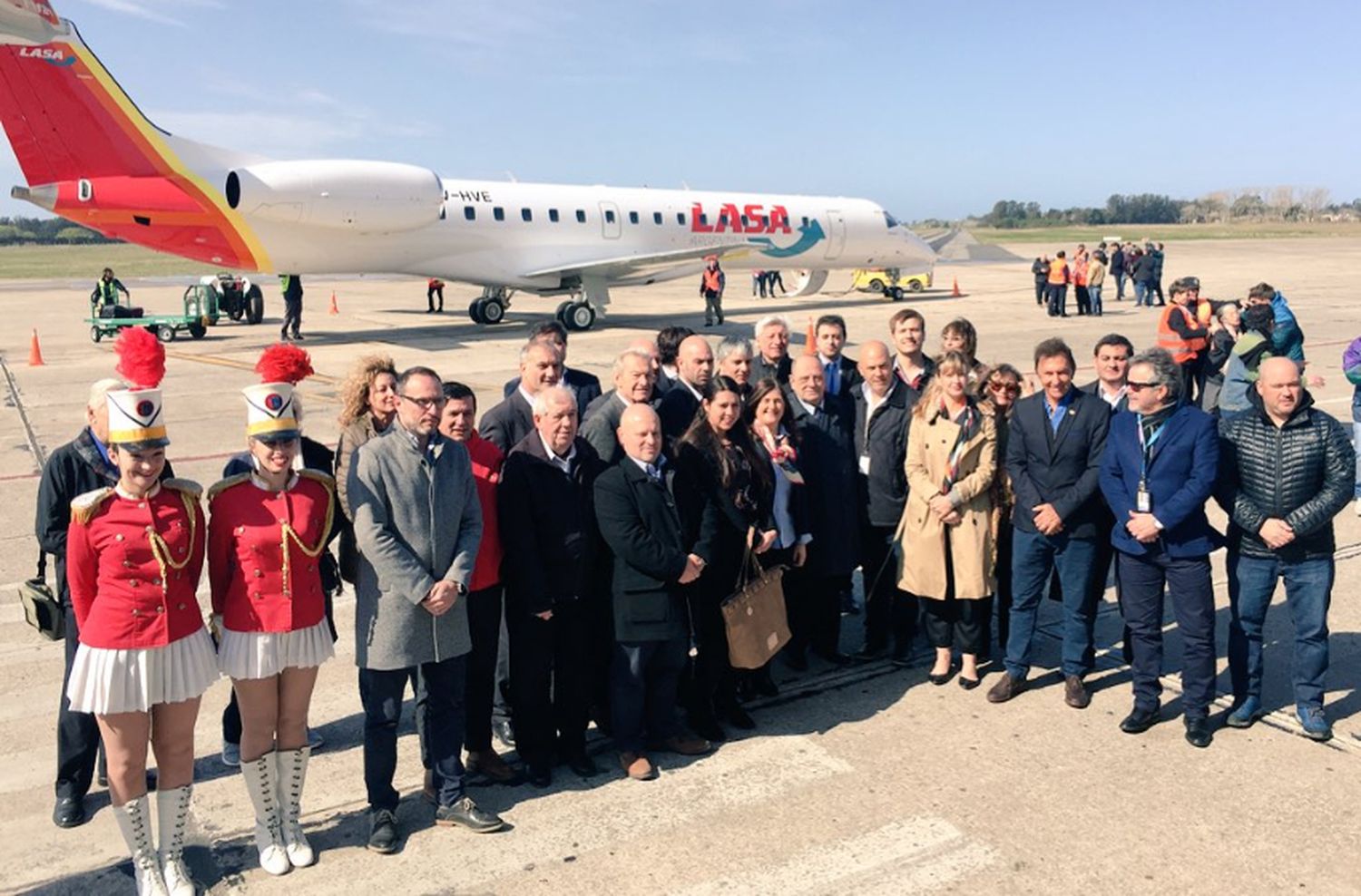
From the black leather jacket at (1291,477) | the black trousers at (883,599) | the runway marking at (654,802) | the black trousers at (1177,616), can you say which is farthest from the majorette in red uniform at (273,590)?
the black leather jacket at (1291,477)

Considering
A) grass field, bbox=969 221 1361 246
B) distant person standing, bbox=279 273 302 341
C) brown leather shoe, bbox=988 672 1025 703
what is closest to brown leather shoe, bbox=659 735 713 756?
brown leather shoe, bbox=988 672 1025 703

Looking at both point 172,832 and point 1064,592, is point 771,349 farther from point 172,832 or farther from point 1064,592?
point 172,832

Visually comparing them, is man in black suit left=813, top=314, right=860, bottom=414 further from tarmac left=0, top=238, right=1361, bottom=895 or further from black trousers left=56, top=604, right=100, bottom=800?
black trousers left=56, top=604, right=100, bottom=800

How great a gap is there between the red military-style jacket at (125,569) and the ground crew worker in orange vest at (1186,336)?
8.60 metres

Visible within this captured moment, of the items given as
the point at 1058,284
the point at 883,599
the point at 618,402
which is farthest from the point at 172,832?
the point at 1058,284

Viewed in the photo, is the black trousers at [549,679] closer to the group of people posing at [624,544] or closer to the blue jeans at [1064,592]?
the group of people posing at [624,544]

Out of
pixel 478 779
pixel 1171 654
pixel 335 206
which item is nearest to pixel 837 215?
pixel 335 206

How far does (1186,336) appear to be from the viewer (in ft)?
33.7

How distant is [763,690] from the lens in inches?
238

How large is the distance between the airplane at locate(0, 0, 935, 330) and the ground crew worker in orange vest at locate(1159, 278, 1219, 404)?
48.8ft

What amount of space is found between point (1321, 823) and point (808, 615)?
9.03 feet

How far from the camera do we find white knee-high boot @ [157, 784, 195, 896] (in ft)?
13.7

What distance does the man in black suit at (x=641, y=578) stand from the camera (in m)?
5.01

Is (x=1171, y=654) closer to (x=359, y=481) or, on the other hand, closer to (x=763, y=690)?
(x=763, y=690)
